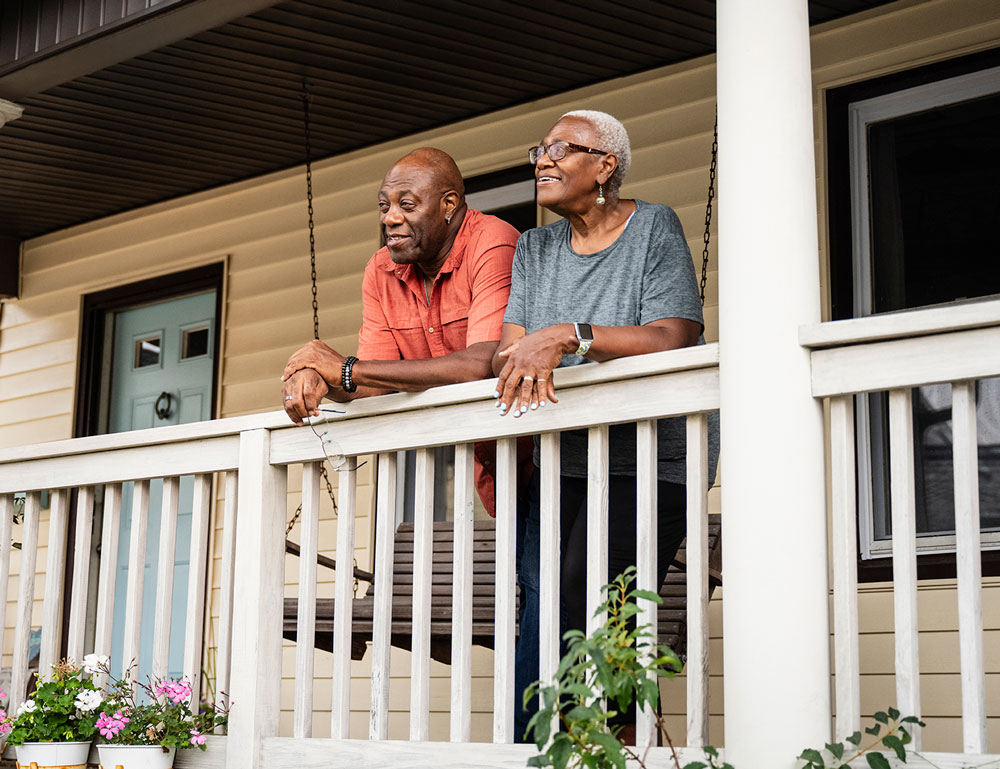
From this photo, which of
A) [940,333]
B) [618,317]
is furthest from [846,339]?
[618,317]

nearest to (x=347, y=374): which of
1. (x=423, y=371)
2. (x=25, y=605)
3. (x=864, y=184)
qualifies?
(x=423, y=371)

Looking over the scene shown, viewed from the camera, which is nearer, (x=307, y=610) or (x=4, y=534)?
(x=307, y=610)

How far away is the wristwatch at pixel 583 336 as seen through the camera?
9.36 feet

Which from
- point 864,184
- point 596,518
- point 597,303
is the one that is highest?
point 864,184

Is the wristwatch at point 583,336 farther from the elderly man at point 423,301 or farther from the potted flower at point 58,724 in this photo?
the potted flower at point 58,724

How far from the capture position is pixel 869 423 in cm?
459

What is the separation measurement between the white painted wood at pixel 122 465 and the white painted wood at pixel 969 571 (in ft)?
6.64

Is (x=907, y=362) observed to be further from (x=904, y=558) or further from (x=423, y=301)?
(x=423, y=301)

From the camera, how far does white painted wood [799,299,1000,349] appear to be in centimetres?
247

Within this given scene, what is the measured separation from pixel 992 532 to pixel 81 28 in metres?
3.59

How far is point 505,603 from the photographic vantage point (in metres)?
3.04

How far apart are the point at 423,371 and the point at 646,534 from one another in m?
0.75

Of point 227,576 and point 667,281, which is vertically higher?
point 667,281

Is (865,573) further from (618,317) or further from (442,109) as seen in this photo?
(442,109)
